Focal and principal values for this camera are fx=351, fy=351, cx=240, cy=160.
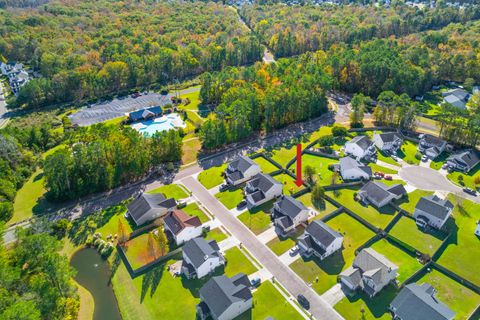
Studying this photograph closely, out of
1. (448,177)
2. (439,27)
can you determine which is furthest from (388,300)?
(439,27)

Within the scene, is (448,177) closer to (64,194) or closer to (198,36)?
(64,194)

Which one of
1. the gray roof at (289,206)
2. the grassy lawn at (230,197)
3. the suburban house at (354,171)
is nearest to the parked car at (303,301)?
the gray roof at (289,206)

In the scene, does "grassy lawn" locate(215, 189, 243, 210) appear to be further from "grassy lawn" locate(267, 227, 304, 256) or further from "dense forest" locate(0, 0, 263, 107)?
"dense forest" locate(0, 0, 263, 107)

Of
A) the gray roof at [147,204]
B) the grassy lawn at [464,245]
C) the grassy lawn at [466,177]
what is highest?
the gray roof at [147,204]

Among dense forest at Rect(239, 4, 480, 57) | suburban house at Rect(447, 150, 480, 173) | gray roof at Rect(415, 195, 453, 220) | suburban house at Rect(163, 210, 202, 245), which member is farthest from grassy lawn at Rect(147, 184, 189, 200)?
dense forest at Rect(239, 4, 480, 57)

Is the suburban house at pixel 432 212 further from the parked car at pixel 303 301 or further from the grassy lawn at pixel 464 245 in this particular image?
the parked car at pixel 303 301

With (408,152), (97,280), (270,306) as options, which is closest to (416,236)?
(270,306)
